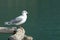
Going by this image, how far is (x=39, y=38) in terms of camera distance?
14508 mm

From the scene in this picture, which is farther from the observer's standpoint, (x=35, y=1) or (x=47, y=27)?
(x=35, y=1)

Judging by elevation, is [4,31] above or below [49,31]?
above

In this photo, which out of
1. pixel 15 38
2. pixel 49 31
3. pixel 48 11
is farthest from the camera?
pixel 48 11

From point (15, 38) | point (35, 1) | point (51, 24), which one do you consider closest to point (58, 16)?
point (51, 24)

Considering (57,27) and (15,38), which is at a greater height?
(15,38)

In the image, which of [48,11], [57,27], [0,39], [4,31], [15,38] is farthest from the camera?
[48,11]

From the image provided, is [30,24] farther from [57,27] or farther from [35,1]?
[35,1]

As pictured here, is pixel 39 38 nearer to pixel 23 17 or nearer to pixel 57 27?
→ pixel 57 27

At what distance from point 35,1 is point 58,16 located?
12941 mm

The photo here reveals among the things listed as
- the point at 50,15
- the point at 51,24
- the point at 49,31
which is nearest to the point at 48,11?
the point at 50,15

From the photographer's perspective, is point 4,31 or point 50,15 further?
point 50,15

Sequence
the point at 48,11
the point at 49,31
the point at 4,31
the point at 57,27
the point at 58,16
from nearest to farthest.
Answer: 1. the point at 4,31
2. the point at 49,31
3. the point at 57,27
4. the point at 58,16
5. the point at 48,11

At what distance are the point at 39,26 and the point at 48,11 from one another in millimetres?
6935

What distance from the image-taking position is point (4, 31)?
626 centimetres
